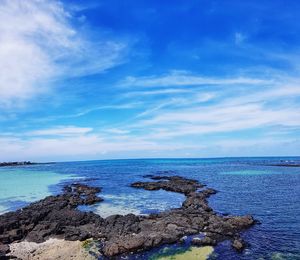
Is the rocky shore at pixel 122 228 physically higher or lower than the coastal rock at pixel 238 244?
higher

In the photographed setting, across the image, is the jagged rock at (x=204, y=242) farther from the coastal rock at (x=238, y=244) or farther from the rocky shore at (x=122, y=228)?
the coastal rock at (x=238, y=244)

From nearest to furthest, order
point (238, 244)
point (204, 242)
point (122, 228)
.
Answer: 1. point (238, 244)
2. point (204, 242)
3. point (122, 228)

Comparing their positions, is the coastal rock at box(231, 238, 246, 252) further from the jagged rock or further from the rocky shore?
the jagged rock

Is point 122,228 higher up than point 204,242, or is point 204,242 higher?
point 122,228

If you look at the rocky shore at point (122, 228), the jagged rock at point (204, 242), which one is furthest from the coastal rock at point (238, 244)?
the jagged rock at point (204, 242)

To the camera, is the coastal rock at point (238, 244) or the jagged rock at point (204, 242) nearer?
the coastal rock at point (238, 244)

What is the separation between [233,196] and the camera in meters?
47.6

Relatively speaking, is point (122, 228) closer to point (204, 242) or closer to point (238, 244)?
point (204, 242)

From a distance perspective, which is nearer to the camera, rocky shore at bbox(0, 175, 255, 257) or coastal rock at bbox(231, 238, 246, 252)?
coastal rock at bbox(231, 238, 246, 252)

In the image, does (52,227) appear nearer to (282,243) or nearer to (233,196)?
(282,243)

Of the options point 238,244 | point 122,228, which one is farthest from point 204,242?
point 122,228

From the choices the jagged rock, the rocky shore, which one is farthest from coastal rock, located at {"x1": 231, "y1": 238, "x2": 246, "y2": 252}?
the jagged rock

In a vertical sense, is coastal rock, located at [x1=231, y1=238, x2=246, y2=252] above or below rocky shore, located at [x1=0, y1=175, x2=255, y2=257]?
below

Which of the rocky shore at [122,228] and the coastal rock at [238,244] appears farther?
the rocky shore at [122,228]
